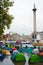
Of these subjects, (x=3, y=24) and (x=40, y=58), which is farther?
(x=40, y=58)

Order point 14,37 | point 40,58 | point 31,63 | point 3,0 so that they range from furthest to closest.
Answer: point 14,37, point 40,58, point 31,63, point 3,0

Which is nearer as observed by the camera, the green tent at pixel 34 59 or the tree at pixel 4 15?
the tree at pixel 4 15

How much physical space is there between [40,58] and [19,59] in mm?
2381

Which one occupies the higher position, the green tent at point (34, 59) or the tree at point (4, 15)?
the tree at point (4, 15)

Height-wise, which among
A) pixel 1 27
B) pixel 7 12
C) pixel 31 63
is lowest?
pixel 31 63

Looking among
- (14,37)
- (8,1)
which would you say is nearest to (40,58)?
(8,1)

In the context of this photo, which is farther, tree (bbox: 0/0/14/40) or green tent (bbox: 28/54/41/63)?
green tent (bbox: 28/54/41/63)

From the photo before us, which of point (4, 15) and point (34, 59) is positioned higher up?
point (4, 15)

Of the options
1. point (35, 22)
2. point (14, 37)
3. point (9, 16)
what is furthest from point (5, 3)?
point (14, 37)

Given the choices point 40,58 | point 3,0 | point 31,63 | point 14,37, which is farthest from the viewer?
point 14,37

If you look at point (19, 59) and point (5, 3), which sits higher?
point (5, 3)

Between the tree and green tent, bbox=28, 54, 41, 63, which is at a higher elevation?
the tree

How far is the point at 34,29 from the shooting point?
3979 inches

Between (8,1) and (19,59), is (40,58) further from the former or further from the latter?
(8,1)
